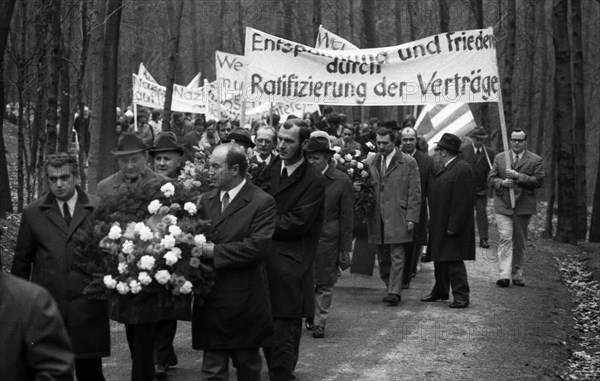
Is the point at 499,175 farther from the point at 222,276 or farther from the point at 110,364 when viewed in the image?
the point at 222,276

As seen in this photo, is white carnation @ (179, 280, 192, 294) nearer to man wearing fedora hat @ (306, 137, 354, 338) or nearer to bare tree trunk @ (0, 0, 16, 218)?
man wearing fedora hat @ (306, 137, 354, 338)

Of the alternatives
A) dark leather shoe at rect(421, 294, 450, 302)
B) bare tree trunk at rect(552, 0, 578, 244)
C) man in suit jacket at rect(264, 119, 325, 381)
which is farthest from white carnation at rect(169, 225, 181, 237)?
bare tree trunk at rect(552, 0, 578, 244)

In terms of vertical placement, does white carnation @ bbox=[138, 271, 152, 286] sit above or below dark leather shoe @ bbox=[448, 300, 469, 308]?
above

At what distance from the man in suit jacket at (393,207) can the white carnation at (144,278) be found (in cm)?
640

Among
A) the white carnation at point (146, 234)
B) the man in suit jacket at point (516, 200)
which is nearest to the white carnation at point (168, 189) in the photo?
the white carnation at point (146, 234)

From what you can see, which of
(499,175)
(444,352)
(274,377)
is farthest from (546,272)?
(274,377)

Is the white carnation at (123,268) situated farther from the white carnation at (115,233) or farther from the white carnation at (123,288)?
the white carnation at (115,233)

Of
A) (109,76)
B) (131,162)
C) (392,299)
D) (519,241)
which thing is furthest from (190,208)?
(109,76)

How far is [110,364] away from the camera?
382 inches

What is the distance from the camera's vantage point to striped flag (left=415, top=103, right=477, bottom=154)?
24.2 m

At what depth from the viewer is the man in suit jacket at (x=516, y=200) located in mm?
14758

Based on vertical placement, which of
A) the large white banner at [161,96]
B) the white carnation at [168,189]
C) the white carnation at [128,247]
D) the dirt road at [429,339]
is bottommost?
the dirt road at [429,339]

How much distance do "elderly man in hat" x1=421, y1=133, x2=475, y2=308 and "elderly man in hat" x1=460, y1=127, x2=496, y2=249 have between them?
547 centimetres

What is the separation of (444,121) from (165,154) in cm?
1521
